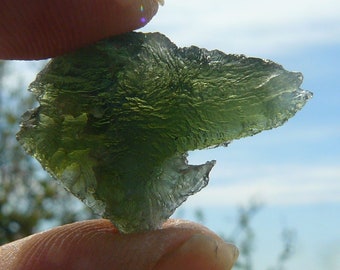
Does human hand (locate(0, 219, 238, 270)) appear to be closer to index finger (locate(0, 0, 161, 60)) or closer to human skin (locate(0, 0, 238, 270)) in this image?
human skin (locate(0, 0, 238, 270))

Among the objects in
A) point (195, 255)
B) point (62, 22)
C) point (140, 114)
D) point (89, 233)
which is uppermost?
point (62, 22)

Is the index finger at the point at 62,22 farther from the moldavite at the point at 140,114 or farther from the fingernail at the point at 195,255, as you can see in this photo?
the fingernail at the point at 195,255

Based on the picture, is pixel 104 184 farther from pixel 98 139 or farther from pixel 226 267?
pixel 226 267

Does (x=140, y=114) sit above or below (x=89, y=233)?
above

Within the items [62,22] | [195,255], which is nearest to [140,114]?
[62,22]

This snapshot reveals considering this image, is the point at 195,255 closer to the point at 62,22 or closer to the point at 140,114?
the point at 140,114

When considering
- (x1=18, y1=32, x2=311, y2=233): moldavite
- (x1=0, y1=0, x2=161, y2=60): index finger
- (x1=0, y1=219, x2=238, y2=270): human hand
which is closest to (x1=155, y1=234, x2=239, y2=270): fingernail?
(x1=0, y1=219, x2=238, y2=270): human hand

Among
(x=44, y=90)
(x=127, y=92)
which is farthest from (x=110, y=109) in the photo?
(x=44, y=90)

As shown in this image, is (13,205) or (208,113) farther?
(13,205)
